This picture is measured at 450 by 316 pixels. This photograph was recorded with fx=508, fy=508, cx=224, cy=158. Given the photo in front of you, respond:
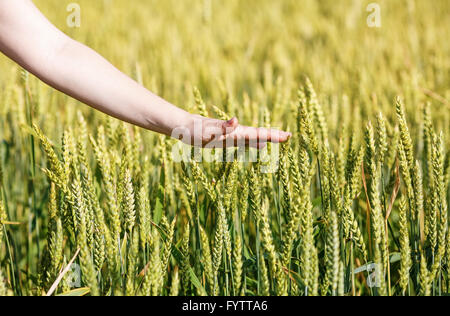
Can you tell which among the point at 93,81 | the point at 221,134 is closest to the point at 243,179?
the point at 221,134

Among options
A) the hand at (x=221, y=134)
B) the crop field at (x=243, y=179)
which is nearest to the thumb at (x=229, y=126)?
the hand at (x=221, y=134)

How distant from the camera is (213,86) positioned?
1.78 m

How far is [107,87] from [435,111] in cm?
115

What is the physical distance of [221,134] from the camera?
0.63 meters

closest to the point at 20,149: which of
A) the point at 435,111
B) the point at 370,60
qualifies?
the point at 435,111

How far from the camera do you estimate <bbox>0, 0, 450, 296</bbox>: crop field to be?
0.71 metres

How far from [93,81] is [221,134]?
180mm

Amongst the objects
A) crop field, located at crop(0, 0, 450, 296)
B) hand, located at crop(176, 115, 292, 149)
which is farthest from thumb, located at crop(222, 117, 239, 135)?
crop field, located at crop(0, 0, 450, 296)

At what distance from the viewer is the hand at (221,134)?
2.08 ft

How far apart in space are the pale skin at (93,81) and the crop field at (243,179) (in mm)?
91

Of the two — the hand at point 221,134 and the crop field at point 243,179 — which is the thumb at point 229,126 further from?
the crop field at point 243,179

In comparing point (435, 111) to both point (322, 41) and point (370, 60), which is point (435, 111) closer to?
point (370, 60)

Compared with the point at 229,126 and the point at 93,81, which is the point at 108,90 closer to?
the point at 93,81

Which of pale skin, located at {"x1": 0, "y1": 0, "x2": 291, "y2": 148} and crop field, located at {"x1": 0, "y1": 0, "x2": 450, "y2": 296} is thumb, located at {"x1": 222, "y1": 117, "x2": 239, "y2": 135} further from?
crop field, located at {"x1": 0, "y1": 0, "x2": 450, "y2": 296}
